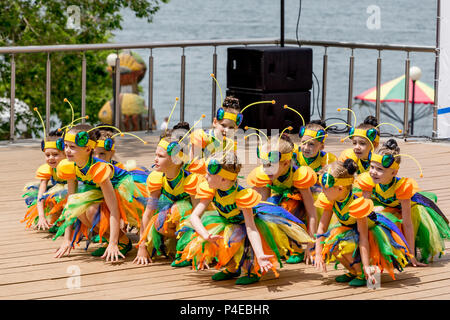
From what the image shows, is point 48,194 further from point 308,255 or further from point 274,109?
point 274,109

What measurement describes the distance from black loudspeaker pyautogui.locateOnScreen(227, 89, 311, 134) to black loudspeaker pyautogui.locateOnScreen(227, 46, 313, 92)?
6 centimetres

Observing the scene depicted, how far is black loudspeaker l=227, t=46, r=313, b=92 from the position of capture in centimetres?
822

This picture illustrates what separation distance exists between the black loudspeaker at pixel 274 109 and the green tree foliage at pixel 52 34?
5.39 metres

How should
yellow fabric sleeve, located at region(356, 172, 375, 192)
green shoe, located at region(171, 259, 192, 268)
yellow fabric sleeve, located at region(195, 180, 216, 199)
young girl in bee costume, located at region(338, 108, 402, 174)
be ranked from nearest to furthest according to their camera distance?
1. yellow fabric sleeve, located at region(195, 180, 216, 199)
2. yellow fabric sleeve, located at region(356, 172, 375, 192)
3. green shoe, located at region(171, 259, 192, 268)
4. young girl in bee costume, located at region(338, 108, 402, 174)

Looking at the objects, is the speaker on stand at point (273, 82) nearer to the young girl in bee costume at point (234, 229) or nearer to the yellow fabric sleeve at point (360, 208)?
the young girl in bee costume at point (234, 229)

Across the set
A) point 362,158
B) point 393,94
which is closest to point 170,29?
point 393,94

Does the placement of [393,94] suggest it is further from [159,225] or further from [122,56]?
[159,225]

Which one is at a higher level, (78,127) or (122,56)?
(122,56)

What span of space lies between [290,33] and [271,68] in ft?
126

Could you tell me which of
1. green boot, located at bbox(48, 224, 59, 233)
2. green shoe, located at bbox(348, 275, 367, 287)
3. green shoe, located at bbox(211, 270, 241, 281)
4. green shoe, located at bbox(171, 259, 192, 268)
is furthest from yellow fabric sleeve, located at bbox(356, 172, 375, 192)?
green boot, located at bbox(48, 224, 59, 233)

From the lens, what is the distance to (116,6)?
46.2ft

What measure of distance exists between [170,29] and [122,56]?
20.8m

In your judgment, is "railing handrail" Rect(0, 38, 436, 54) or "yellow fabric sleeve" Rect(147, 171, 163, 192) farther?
"railing handrail" Rect(0, 38, 436, 54)

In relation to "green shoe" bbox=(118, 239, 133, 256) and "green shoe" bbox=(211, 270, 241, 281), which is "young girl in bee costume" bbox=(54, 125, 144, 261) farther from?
"green shoe" bbox=(211, 270, 241, 281)
